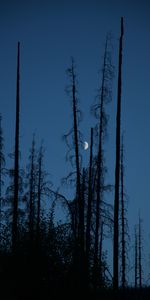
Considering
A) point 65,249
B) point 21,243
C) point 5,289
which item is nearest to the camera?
point 5,289

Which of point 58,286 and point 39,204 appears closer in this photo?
point 58,286

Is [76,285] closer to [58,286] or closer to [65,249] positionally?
[58,286]

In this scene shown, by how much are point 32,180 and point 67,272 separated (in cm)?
1557

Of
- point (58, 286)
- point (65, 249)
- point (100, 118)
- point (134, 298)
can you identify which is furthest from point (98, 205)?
point (134, 298)

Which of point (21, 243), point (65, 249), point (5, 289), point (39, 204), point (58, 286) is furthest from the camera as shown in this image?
point (39, 204)

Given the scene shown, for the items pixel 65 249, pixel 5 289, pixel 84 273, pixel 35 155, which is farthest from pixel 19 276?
pixel 35 155

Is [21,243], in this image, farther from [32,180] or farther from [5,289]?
[32,180]

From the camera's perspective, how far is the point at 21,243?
24.4m

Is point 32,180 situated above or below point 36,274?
above

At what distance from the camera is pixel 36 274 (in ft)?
70.3

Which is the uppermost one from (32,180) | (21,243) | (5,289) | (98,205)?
(32,180)

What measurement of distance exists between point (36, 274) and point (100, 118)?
10.3 metres

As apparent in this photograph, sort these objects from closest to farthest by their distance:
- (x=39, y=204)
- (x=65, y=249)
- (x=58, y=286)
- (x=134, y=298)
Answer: (x=58, y=286), (x=65, y=249), (x=39, y=204), (x=134, y=298)

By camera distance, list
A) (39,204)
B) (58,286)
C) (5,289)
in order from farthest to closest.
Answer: (39,204) < (58,286) < (5,289)
